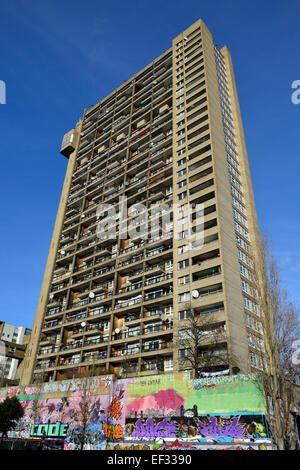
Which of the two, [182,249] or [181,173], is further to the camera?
[181,173]

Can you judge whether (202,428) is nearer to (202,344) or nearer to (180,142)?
(202,344)

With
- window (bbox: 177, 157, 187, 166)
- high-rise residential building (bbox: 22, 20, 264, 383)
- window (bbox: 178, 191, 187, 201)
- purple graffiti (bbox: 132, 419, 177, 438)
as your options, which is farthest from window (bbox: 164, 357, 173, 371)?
window (bbox: 177, 157, 187, 166)

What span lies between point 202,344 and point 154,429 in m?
10.9

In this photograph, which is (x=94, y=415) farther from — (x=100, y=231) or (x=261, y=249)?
(x=100, y=231)

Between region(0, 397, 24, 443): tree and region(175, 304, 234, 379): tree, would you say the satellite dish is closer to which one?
region(175, 304, 234, 379): tree

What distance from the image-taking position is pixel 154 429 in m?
31.3

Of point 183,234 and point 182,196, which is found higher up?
point 182,196

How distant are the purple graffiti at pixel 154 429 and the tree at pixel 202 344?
676 cm

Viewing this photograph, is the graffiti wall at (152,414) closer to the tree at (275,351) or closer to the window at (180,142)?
the tree at (275,351)

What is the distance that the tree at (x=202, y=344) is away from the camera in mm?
37000

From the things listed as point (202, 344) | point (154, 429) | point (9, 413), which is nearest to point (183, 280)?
point (202, 344)

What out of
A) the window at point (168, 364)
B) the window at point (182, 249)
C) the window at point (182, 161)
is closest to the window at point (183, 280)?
the window at point (182, 249)

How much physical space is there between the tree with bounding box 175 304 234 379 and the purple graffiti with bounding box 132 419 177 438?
266 inches

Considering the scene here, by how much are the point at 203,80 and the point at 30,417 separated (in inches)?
2382
